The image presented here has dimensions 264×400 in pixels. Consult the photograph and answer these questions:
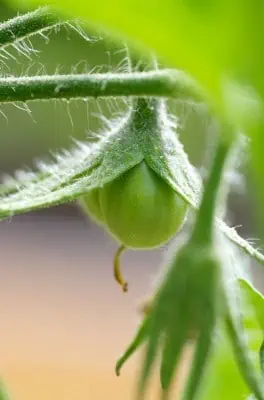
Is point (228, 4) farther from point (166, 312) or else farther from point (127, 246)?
point (127, 246)

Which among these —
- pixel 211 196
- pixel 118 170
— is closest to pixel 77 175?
pixel 118 170

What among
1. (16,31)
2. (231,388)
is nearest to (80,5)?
(16,31)

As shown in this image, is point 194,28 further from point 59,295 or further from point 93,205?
point 59,295

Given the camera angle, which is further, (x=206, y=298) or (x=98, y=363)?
(x=98, y=363)

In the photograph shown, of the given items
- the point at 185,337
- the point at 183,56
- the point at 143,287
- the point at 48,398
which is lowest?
the point at 48,398

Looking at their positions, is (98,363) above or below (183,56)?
below

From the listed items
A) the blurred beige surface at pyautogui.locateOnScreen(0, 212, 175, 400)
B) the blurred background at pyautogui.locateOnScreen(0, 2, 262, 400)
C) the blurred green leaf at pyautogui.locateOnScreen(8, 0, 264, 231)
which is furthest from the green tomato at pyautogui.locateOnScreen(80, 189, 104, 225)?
the blurred beige surface at pyautogui.locateOnScreen(0, 212, 175, 400)

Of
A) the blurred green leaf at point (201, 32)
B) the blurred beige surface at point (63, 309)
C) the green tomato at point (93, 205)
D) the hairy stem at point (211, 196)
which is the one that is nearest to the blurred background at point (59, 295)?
the blurred beige surface at point (63, 309)
